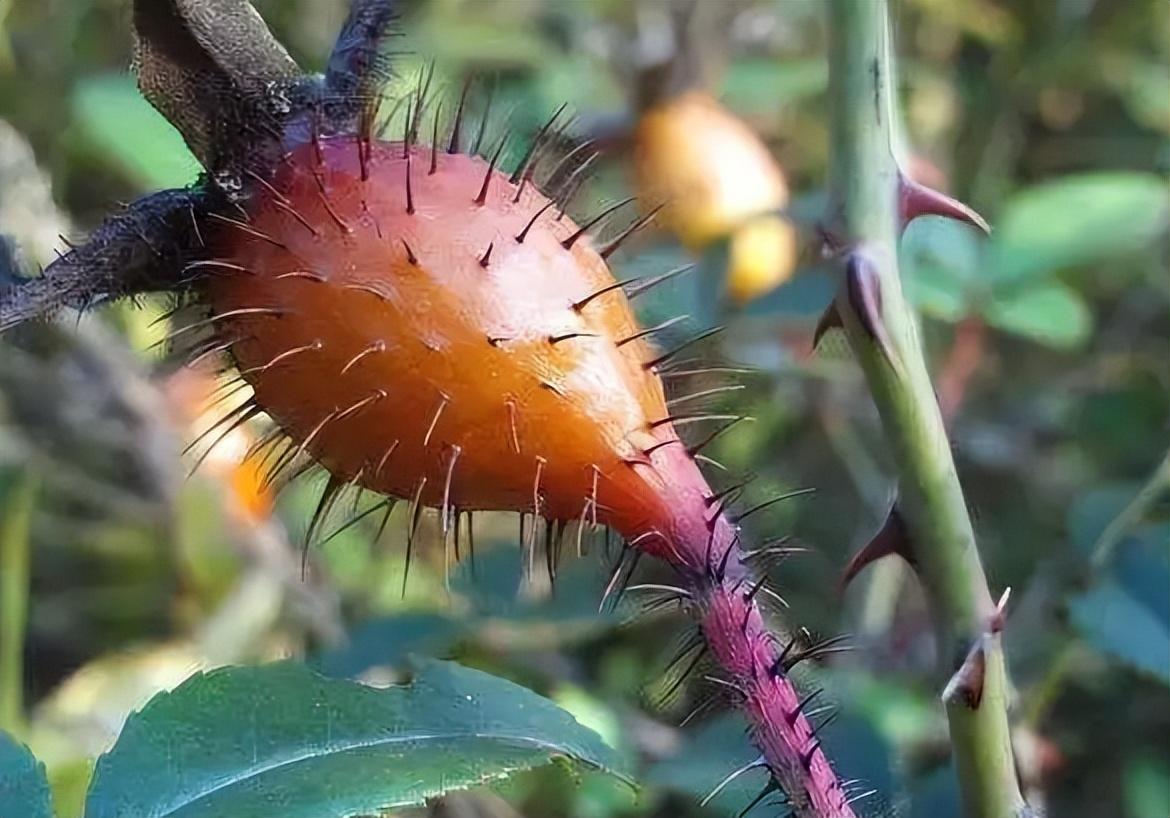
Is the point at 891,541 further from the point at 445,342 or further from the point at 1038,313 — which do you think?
the point at 1038,313

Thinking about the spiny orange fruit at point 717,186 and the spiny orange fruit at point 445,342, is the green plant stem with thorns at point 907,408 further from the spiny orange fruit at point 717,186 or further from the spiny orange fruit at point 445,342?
the spiny orange fruit at point 717,186

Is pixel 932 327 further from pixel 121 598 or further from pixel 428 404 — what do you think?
pixel 428 404

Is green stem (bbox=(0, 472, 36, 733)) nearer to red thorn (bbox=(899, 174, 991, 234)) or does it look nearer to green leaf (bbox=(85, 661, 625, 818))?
green leaf (bbox=(85, 661, 625, 818))

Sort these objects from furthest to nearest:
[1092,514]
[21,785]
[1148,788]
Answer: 1. [1148,788]
2. [1092,514]
3. [21,785]

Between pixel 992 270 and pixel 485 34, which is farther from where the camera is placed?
pixel 485 34

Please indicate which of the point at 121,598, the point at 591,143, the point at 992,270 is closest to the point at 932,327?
the point at 992,270

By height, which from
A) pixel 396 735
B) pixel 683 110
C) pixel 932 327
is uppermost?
pixel 683 110

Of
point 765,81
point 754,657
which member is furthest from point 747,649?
point 765,81
